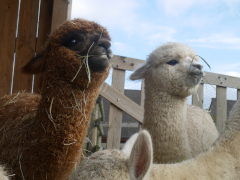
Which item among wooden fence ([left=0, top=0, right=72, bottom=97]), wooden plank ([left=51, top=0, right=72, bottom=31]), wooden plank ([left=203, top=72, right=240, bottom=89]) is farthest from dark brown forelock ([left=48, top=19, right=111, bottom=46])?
wooden plank ([left=203, top=72, right=240, bottom=89])

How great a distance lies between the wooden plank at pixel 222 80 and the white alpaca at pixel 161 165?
3088mm

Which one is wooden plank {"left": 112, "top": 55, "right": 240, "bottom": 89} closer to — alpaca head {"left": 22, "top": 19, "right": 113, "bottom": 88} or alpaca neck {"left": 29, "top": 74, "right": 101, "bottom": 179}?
alpaca head {"left": 22, "top": 19, "right": 113, "bottom": 88}

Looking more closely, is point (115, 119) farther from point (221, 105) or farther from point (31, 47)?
point (221, 105)

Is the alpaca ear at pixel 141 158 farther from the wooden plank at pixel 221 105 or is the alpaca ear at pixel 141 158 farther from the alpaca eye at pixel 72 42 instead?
the wooden plank at pixel 221 105

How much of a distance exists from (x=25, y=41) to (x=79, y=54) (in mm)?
2732

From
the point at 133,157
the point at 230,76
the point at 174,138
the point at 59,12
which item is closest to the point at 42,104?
the point at 133,157

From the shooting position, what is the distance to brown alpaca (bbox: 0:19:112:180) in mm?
1926

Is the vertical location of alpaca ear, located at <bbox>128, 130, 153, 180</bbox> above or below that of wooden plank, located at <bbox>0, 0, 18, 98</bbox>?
below

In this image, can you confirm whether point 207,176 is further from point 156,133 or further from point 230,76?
point 230,76

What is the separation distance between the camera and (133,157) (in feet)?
4.00

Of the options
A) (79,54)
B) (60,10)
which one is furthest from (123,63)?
(79,54)

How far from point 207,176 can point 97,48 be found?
1.36 m

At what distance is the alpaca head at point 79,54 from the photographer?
6.35ft

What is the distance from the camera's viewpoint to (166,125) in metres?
2.87
